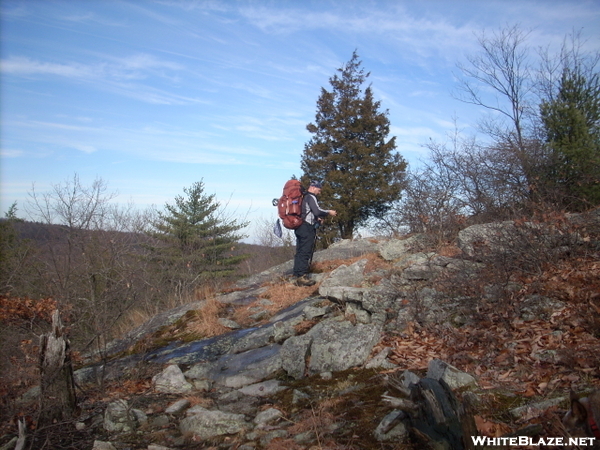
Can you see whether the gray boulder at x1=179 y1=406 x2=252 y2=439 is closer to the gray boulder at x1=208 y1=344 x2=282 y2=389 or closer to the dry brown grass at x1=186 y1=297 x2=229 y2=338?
the gray boulder at x1=208 y1=344 x2=282 y2=389

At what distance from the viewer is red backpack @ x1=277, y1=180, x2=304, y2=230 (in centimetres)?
835

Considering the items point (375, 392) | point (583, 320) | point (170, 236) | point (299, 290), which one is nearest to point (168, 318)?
point (299, 290)

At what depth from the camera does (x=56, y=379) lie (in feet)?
14.5

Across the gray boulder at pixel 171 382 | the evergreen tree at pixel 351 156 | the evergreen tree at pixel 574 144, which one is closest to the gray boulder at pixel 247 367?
the gray boulder at pixel 171 382

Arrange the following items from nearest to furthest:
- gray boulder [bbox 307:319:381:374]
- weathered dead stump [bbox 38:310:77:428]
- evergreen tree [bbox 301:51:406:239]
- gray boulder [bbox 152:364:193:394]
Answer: weathered dead stump [bbox 38:310:77:428]
gray boulder [bbox 307:319:381:374]
gray boulder [bbox 152:364:193:394]
evergreen tree [bbox 301:51:406:239]

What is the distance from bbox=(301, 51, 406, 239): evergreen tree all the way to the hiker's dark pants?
14.8 meters

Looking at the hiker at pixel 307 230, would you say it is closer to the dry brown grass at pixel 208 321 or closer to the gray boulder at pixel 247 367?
the dry brown grass at pixel 208 321

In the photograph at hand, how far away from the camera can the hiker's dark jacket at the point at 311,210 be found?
27.3ft

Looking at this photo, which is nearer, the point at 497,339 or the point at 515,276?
the point at 497,339

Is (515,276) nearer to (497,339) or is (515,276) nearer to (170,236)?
(497,339)

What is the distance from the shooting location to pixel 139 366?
5840mm

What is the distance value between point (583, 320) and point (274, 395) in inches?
124

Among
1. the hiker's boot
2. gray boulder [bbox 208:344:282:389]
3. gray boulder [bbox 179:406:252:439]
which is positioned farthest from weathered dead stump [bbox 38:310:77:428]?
the hiker's boot

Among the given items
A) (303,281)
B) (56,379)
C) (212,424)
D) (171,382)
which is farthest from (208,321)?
(212,424)
